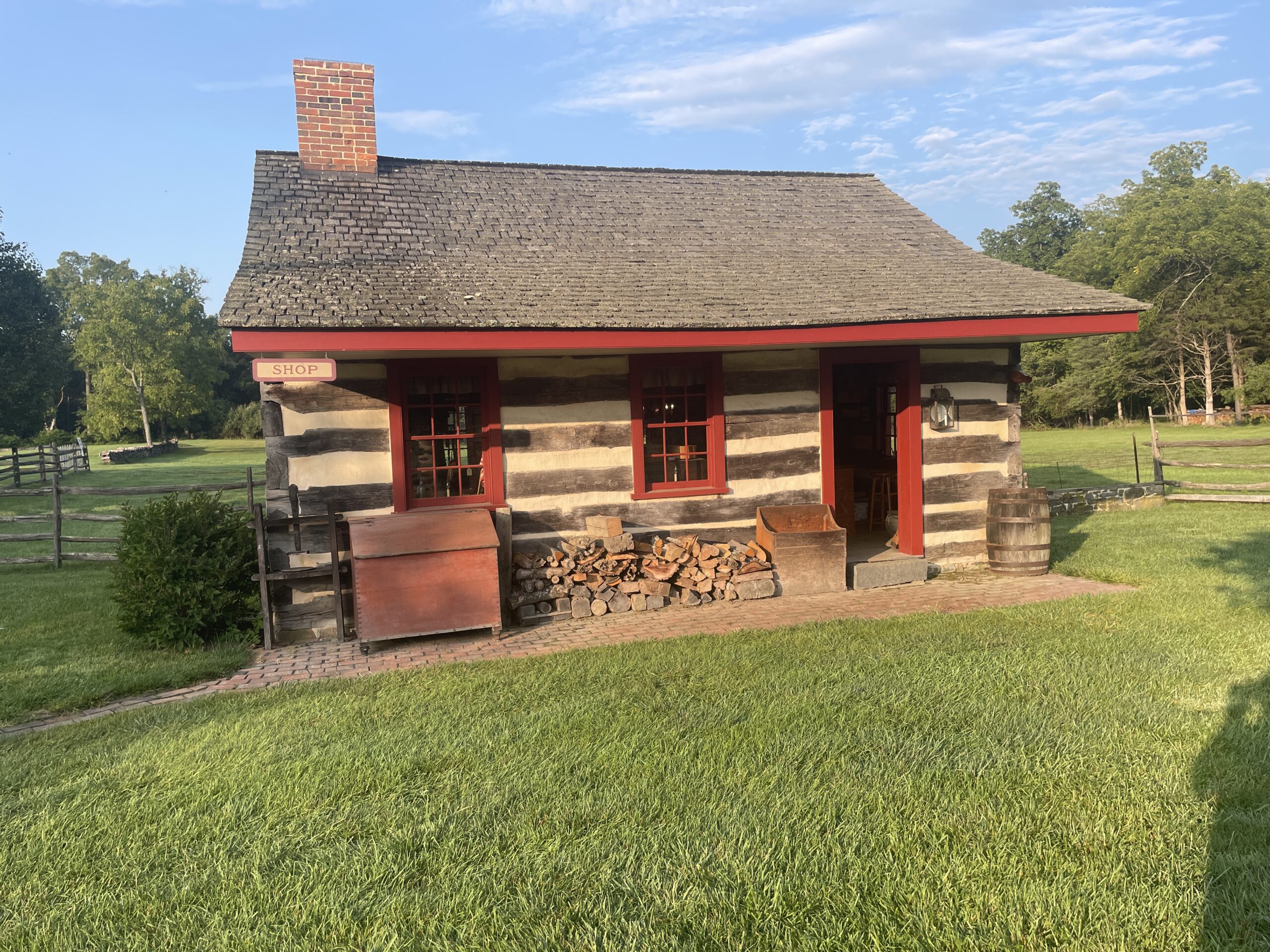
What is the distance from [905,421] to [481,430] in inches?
187

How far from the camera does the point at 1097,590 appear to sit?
321 inches

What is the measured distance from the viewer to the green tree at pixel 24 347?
34375 millimetres

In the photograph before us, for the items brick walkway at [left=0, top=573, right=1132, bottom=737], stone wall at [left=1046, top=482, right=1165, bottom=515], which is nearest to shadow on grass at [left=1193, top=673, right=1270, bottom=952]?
brick walkway at [left=0, top=573, right=1132, bottom=737]

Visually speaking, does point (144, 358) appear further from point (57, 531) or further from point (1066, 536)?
point (1066, 536)

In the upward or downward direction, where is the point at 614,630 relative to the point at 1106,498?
downward

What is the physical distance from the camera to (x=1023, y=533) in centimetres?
901

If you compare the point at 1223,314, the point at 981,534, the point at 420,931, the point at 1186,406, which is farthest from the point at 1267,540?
the point at 1186,406

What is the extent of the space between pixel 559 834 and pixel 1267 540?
10.5 metres

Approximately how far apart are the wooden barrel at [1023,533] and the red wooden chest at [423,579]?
18.0 ft

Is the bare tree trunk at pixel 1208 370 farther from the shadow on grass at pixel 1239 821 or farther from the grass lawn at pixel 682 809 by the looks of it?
the shadow on grass at pixel 1239 821

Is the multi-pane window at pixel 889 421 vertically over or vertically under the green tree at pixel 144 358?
under

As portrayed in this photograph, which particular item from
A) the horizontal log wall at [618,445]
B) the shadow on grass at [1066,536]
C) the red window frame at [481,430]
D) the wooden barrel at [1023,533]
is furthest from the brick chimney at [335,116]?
the shadow on grass at [1066,536]

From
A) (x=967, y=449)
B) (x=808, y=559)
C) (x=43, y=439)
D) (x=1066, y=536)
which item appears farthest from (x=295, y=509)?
→ (x=43, y=439)

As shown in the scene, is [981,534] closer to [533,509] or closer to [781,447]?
[781,447]
